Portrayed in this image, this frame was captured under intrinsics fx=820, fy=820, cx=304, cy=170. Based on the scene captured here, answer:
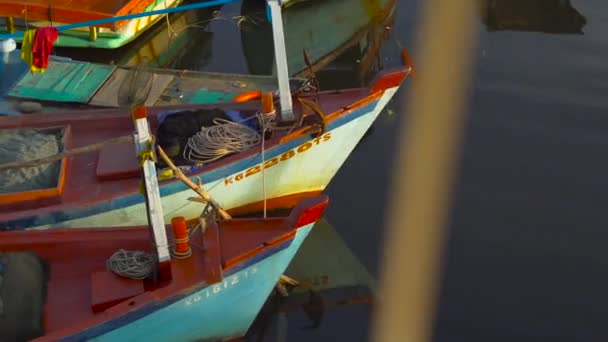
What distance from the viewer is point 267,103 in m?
9.51

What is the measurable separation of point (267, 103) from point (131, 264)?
2.98m

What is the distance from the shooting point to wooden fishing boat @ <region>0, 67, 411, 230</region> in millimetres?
Result: 8773

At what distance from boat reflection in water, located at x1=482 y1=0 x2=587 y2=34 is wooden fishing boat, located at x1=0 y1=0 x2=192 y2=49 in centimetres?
627

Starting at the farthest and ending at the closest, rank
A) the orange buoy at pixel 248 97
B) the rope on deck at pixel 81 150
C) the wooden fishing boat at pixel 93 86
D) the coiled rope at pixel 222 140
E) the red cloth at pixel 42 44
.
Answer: the wooden fishing boat at pixel 93 86
the orange buoy at pixel 248 97
the coiled rope at pixel 222 140
the red cloth at pixel 42 44
the rope on deck at pixel 81 150

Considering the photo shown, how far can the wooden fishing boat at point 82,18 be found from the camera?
13156 mm

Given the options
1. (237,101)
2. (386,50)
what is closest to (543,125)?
(386,50)

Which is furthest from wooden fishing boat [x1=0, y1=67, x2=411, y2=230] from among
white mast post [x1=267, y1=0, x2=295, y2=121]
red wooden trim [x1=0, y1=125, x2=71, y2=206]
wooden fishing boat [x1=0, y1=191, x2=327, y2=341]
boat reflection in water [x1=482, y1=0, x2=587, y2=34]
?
boat reflection in water [x1=482, y1=0, x2=587, y2=34]

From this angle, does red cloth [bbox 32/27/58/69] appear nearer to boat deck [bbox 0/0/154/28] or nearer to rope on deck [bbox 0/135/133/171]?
rope on deck [bbox 0/135/133/171]

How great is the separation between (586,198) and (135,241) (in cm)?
587

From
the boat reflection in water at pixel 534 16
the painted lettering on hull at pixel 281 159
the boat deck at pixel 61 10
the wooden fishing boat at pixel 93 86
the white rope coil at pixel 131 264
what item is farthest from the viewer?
the boat reflection in water at pixel 534 16

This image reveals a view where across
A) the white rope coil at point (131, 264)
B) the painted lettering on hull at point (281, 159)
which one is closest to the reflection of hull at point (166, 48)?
the painted lettering on hull at point (281, 159)

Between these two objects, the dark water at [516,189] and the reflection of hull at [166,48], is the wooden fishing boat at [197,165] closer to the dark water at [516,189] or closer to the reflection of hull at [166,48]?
the dark water at [516,189]

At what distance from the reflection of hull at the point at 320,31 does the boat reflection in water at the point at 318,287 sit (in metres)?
4.43

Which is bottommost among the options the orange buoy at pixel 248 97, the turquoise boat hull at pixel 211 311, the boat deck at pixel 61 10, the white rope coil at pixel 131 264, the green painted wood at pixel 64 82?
the turquoise boat hull at pixel 211 311
